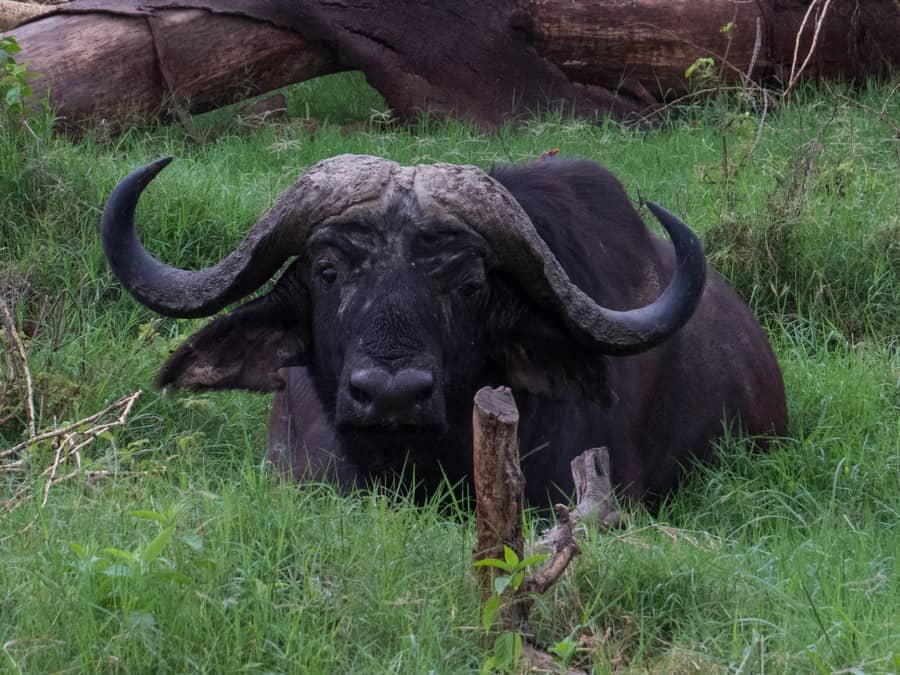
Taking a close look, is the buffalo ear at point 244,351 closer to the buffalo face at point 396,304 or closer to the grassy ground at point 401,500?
the buffalo face at point 396,304

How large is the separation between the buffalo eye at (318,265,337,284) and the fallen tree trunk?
4592 mm

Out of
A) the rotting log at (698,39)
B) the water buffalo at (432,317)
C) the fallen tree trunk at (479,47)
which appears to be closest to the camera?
the water buffalo at (432,317)

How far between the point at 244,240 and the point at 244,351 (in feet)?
1.59

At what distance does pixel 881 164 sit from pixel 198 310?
4.87 m

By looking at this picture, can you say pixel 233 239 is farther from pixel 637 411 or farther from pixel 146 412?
pixel 637 411

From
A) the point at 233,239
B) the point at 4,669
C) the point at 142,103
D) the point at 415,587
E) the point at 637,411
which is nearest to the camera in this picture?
the point at 4,669

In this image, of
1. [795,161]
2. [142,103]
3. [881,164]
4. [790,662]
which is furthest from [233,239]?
[790,662]

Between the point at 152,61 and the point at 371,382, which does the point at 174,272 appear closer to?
the point at 371,382

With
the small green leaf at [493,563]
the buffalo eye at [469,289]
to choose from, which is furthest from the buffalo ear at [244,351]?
the small green leaf at [493,563]

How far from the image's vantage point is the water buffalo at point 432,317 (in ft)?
15.0

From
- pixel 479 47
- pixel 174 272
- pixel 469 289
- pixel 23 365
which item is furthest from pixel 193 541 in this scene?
pixel 479 47

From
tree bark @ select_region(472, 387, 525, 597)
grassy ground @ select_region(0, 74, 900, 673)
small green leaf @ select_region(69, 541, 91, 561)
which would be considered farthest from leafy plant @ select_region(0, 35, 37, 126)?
tree bark @ select_region(472, 387, 525, 597)

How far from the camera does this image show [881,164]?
830 centimetres

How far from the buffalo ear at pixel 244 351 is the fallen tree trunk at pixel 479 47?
417 centimetres
